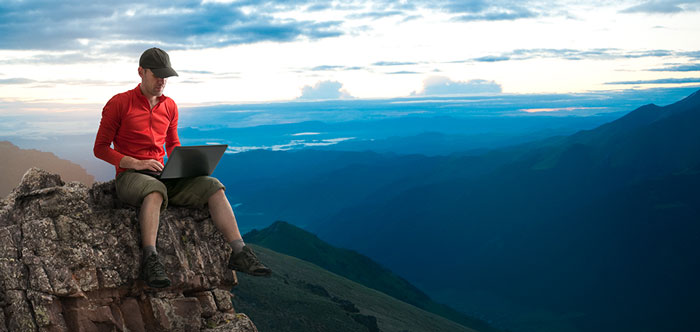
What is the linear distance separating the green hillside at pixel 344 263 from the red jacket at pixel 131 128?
113564 millimetres

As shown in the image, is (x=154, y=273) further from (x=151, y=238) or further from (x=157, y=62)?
(x=157, y=62)

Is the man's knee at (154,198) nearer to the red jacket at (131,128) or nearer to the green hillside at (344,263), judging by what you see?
the red jacket at (131,128)

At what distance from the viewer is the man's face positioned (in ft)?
33.4

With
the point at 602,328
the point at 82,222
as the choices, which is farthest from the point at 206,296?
the point at 602,328

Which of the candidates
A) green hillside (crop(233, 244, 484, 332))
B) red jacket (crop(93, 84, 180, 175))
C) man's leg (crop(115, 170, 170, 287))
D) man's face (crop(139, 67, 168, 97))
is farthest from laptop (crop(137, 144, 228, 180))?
green hillside (crop(233, 244, 484, 332))

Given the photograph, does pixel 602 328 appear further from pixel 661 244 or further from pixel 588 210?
pixel 588 210

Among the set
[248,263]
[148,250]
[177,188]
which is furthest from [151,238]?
[248,263]

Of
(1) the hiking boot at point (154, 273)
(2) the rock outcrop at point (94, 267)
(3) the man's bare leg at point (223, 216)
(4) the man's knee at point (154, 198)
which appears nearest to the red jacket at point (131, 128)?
(2) the rock outcrop at point (94, 267)

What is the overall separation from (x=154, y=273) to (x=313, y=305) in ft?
162

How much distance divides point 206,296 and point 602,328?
141m

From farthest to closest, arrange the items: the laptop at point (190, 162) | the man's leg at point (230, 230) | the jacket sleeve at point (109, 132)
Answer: the man's leg at point (230, 230) < the jacket sleeve at point (109, 132) < the laptop at point (190, 162)

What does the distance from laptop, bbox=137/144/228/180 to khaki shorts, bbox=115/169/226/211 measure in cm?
17

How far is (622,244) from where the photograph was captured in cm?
16862

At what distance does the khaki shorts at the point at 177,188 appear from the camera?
397 inches
